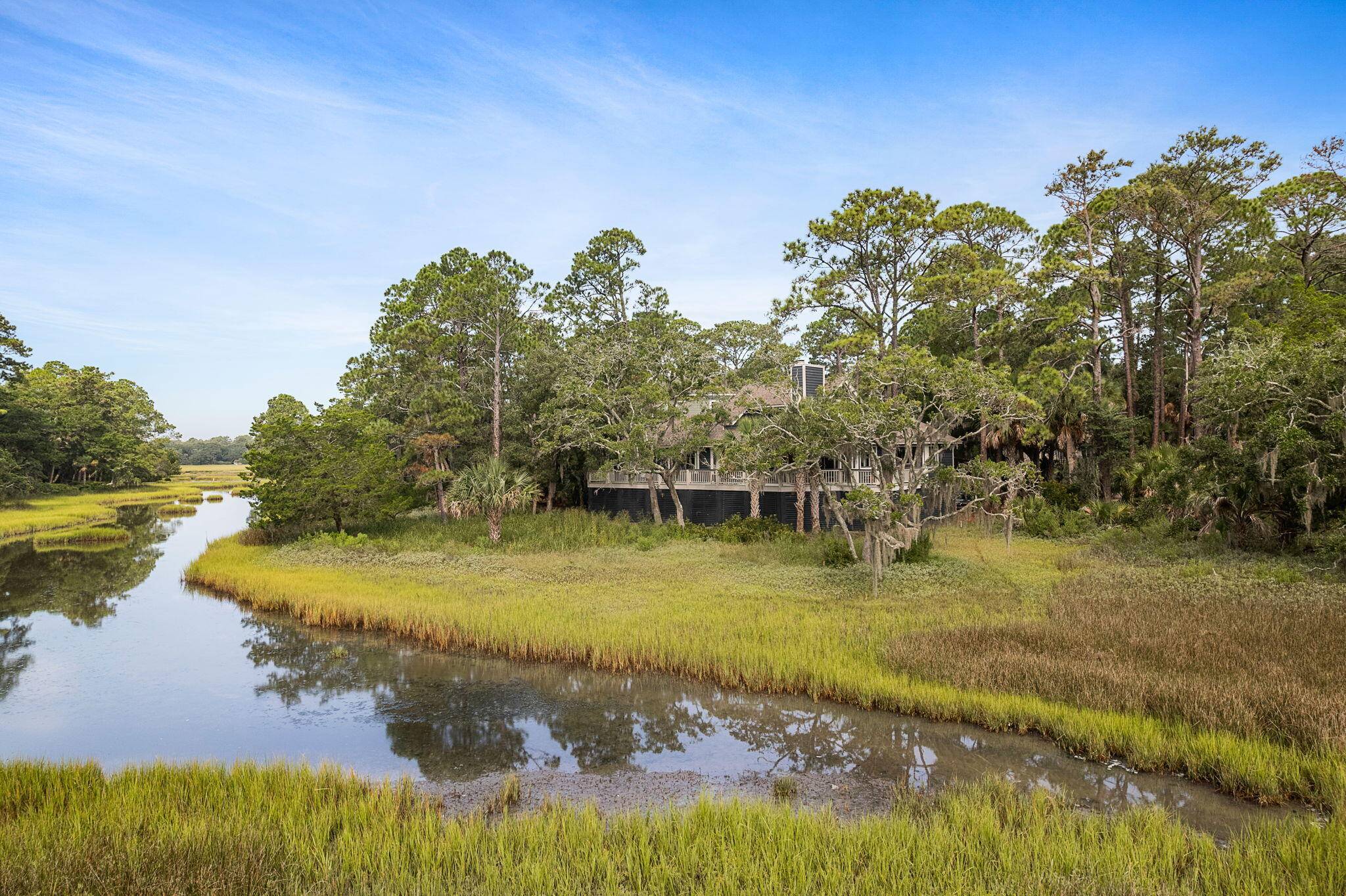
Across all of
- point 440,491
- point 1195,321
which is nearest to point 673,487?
point 440,491

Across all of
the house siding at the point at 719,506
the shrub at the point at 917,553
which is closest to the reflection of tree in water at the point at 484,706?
the shrub at the point at 917,553

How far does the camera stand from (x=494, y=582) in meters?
21.4

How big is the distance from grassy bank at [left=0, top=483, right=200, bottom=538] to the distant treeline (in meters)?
124

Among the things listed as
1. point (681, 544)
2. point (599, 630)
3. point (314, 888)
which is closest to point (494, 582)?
point (599, 630)

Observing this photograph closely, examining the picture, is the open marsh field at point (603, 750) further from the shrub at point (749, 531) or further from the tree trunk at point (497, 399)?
the tree trunk at point (497, 399)

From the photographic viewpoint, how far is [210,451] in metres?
186

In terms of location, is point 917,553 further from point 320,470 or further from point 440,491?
point 440,491

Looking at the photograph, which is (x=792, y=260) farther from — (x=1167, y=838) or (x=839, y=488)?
(x=1167, y=838)

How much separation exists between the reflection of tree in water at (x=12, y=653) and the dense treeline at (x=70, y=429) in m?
37.0

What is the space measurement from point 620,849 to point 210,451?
705 ft

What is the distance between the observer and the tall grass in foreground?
20.0ft

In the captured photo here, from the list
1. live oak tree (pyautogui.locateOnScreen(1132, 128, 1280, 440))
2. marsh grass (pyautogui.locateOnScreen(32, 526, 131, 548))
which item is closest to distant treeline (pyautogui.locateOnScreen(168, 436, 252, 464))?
marsh grass (pyautogui.locateOnScreen(32, 526, 131, 548))

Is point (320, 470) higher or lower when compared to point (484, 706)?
higher

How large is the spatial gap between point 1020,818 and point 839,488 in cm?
2428
